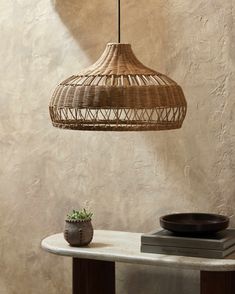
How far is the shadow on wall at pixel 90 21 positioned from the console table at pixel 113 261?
2.51ft

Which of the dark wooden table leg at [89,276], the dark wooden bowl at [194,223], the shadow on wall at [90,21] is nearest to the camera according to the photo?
the dark wooden bowl at [194,223]

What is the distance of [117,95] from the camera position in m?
2.14

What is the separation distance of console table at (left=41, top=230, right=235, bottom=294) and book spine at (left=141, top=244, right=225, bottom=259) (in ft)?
0.07

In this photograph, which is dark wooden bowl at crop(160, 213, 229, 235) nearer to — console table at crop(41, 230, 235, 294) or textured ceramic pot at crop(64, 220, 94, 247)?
console table at crop(41, 230, 235, 294)

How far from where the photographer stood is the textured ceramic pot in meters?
2.74

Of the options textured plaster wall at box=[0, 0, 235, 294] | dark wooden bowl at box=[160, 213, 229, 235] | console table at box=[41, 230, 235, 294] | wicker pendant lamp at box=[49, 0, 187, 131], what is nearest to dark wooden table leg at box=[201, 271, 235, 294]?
console table at box=[41, 230, 235, 294]

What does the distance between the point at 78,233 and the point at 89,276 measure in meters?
0.22

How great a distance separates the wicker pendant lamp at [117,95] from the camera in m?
2.14

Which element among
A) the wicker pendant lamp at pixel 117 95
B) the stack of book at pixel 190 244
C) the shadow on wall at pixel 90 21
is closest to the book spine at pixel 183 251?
the stack of book at pixel 190 244

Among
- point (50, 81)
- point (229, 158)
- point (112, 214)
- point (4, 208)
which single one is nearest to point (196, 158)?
point (229, 158)

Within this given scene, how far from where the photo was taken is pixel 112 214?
3117 mm

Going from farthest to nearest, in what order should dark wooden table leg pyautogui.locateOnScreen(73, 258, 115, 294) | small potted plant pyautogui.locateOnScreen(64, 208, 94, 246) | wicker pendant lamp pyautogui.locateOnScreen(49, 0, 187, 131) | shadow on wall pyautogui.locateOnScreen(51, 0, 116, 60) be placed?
1. shadow on wall pyautogui.locateOnScreen(51, 0, 116, 60)
2. dark wooden table leg pyautogui.locateOnScreen(73, 258, 115, 294)
3. small potted plant pyautogui.locateOnScreen(64, 208, 94, 246)
4. wicker pendant lamp pyautogui.locateOnScreen(49, 0, 187, 131)

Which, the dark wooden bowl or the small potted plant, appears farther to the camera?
the small potted plant

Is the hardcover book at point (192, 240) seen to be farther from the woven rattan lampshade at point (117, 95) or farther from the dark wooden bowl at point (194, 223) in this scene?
the woven rattan lampshade at point (117, 95)
